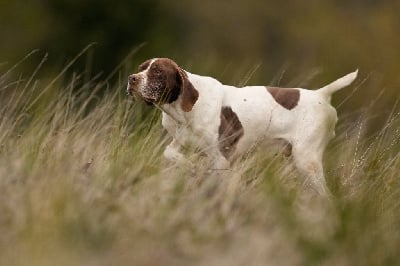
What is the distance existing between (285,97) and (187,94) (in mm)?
726

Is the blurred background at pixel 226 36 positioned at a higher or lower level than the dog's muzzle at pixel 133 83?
lower

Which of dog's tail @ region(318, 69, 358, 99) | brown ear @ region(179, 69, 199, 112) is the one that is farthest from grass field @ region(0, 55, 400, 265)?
dog's tail @ region(318, 69, 358, 99)

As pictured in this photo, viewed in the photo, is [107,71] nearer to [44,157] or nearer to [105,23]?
[105,23]

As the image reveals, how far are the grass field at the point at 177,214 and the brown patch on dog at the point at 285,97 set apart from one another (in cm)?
113

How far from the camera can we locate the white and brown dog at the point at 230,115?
Result: 25.5 ft

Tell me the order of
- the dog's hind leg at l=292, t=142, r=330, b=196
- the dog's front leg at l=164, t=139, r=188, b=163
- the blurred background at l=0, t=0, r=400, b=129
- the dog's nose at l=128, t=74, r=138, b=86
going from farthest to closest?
1. the blurred background at l=0, t=0, r=400, b=129
2. the dog's nose at l=128, t=74, r=138, b=86
3. the dog's hind leg at l=292, t=142, r=330, b=196
4. the dog's front leg at l=164, t=139, r=188, b=163

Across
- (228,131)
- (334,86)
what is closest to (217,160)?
(228,131)

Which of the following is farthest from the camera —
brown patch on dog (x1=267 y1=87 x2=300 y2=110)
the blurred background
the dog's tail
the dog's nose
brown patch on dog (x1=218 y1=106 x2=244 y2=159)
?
the blurred background

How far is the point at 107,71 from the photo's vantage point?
21.7 metres

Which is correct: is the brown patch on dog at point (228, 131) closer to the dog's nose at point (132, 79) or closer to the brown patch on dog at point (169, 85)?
the brown patch on dog at point (169, 85)

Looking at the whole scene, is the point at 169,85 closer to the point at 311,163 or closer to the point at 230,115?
the point at 230,115

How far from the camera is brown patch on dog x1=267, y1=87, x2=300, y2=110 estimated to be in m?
8.12

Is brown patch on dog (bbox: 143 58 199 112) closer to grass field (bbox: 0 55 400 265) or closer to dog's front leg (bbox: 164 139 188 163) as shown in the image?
dog's front leg (bbox: 164 139 188 163)

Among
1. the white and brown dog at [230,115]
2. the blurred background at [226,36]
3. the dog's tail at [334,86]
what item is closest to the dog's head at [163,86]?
the white and brown dog at [230,115]
